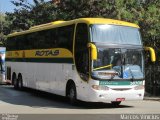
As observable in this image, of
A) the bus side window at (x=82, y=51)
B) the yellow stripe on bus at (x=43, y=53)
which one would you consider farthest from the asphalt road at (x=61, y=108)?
the yellow stripe on bus at (x=43, y=53)

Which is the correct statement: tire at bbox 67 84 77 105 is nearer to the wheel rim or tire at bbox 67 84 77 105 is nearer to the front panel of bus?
the wheel rim

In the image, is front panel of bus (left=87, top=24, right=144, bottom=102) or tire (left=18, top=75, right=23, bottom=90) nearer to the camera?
front panel of bus (left=87, top=24, right=144, bottom=102)

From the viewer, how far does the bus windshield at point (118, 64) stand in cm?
1758

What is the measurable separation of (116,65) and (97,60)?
818 millimetres

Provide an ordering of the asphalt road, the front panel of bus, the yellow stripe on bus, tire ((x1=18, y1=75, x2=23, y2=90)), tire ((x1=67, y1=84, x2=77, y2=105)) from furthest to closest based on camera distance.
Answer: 1. tire ((x1=18, y1=75, x2=23, y2=90))
2. the yellow stripe on bus
3. tire ((x1=67, y1=84, x2=77, y2=105))
4. the front panel of bus
5. the asphalt road

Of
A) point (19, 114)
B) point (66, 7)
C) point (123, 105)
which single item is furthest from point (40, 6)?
point (19, 114)

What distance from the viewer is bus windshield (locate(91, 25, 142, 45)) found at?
18062 millimetres

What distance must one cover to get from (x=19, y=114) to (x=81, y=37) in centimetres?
453

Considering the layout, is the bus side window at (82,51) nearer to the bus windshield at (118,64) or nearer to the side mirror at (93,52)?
the bus windshield at (118,64)

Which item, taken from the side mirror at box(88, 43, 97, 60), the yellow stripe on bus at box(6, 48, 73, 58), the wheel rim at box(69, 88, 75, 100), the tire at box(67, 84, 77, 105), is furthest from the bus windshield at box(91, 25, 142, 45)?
the wheel rim at box(69, 88, 75, 100)

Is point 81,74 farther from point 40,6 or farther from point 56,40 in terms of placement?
point 40,6

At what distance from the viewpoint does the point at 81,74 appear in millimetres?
18312

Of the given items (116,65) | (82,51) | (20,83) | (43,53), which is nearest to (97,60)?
(116,65)

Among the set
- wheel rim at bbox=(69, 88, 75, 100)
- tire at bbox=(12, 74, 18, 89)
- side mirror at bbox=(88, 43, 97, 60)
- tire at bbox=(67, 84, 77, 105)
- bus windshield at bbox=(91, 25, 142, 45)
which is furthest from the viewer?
tire at bbox=(12, 74, 18, 89)
